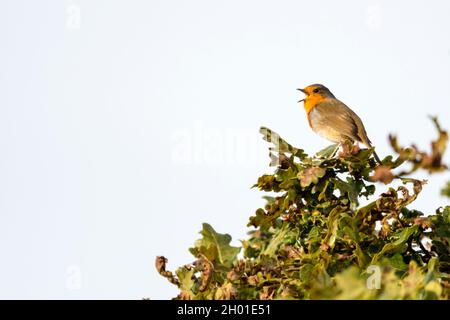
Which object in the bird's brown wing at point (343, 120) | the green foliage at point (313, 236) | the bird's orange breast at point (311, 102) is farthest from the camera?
the bird's orange breast at point (311, 102)

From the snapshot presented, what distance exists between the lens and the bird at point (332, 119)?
28.9ft

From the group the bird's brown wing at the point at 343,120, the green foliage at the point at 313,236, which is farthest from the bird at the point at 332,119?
the green foliage at the point at 313,236

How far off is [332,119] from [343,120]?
5.3 inches

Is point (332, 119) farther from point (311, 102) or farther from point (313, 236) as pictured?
point (313, 236)

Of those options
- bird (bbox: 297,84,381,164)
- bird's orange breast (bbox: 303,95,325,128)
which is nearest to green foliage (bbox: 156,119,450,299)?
bird (bbox: 297,84,381,164)

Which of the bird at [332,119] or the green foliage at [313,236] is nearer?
the green foliage at [313,236]

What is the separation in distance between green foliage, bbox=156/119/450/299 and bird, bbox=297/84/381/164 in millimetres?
4533

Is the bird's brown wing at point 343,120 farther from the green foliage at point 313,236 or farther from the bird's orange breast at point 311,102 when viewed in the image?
the green foliage at point 313,236

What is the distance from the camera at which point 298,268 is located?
3.53m

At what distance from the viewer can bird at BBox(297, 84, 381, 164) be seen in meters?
8.82

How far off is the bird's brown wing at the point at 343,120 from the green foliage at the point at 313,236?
179 inches
